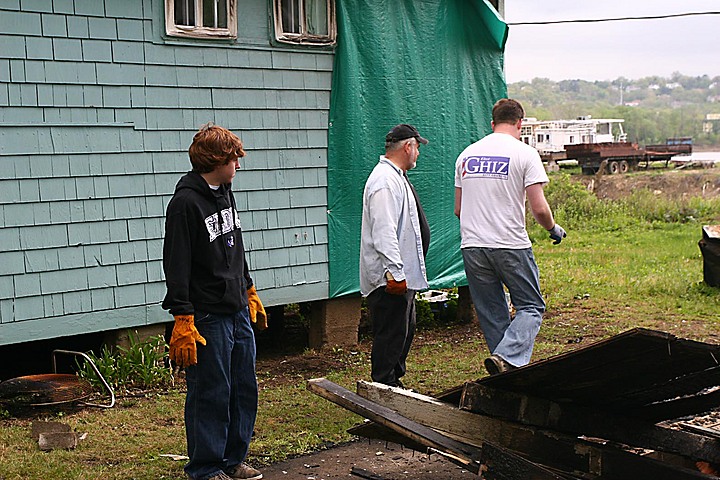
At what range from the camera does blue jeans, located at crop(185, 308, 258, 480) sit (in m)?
5.31

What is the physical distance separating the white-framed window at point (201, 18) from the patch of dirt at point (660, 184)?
19.6 metres

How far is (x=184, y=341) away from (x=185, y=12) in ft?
13.1

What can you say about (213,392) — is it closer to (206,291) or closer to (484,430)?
(206,291)

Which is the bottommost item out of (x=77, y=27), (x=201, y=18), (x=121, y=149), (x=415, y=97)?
(x=121, y=149)

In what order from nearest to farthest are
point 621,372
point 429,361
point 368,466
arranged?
point 621,372 < point 368,466 < point 429,361

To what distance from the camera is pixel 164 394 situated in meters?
7.82

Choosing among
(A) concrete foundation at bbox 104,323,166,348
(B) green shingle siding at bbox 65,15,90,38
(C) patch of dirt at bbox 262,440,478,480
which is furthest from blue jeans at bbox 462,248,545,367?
(B) green shingle siding at bbox 65,15,90,38

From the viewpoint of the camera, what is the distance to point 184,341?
16.8ft

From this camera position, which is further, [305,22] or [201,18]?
[305,22]

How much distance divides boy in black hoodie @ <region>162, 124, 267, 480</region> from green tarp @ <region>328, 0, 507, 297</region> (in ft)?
12.9

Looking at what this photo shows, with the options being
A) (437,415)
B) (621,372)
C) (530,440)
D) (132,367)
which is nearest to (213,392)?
(437,415)

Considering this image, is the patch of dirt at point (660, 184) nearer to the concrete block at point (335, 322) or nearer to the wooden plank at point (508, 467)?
the concrete block at point (335, 322)

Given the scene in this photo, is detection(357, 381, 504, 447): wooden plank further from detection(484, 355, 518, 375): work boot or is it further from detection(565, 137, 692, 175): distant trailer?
detection(565, 137, 692, 175): distant trailer

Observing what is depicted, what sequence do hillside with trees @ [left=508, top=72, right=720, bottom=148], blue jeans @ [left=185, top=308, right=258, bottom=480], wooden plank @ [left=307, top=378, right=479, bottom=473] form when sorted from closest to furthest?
1. wooden plank @ [left=307, top=378, right=479, bottom=473]
2. blue jeans @ [left=185, top=308, right=258, bottom=480]
3. hillside with trees @ [left=508, top=72, right=720, bottom=148]
